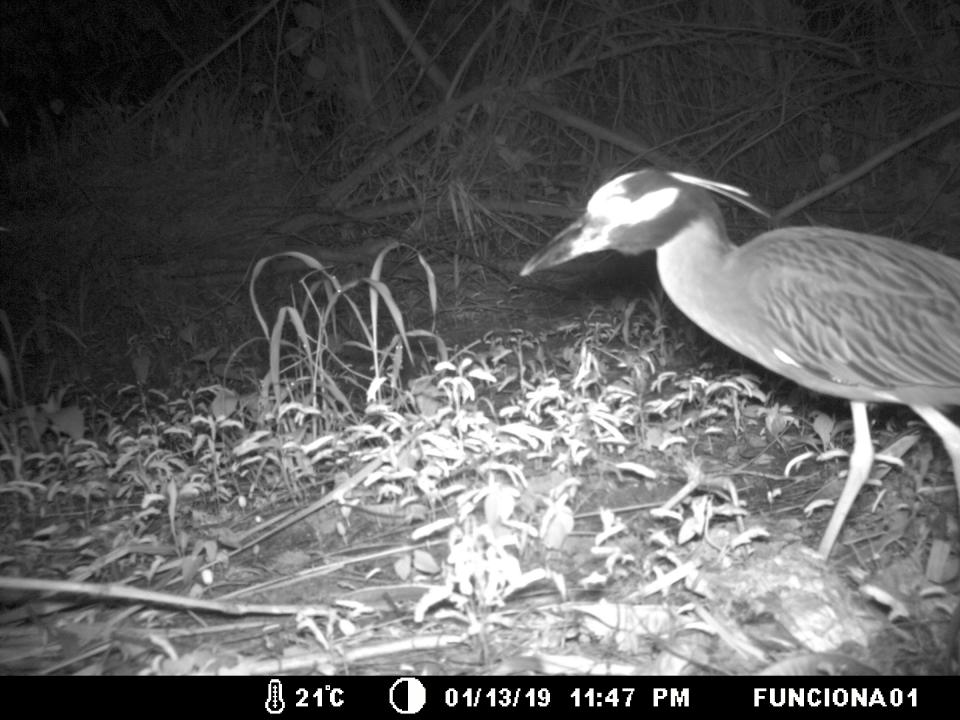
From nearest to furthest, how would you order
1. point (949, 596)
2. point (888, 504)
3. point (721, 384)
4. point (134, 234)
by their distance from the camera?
point (949, 596) → point (888, 504) → point (721, 384) → point (134, 234)

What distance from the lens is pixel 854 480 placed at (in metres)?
3.45

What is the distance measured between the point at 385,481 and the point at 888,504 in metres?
1.81

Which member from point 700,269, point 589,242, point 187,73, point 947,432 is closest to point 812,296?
point 700,269

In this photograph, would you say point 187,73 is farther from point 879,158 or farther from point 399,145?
point 879,158

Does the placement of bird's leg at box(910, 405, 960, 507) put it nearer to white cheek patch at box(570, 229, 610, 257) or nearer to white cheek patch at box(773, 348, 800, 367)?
white cheek patch at box(773, 348, 800, 367)

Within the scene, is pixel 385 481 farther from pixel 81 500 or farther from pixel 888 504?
pixel 888 504

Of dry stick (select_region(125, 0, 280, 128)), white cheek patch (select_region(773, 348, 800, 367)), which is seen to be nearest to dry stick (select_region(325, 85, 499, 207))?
dry stick (select_region(125, 0, 280, 128))

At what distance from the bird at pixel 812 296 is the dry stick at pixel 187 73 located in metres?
3.63

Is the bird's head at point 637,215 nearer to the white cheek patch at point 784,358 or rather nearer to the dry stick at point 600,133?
the white cheek patch at point 784,358

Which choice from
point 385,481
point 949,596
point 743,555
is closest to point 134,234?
point 385,481

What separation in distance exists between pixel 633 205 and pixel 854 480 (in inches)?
47.6

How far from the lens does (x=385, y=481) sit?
3740mm

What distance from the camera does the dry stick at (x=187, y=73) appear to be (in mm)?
6301
